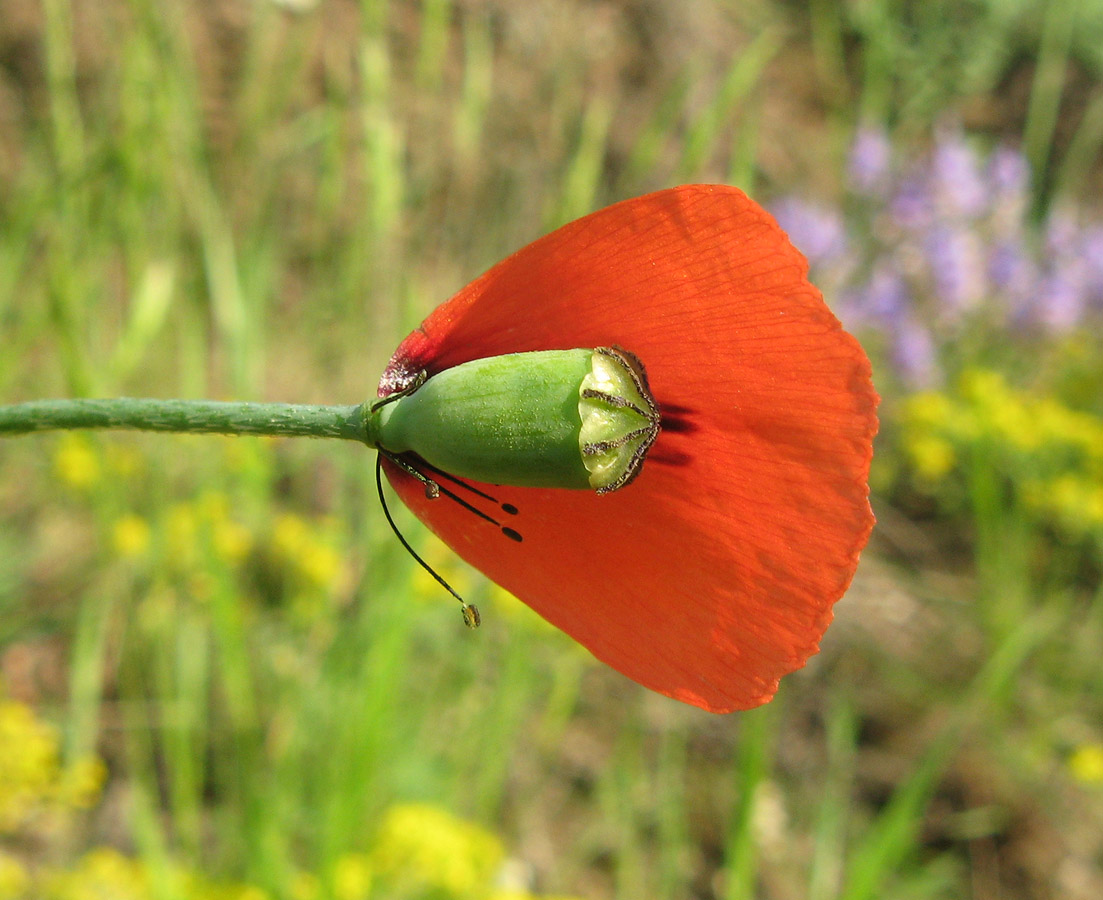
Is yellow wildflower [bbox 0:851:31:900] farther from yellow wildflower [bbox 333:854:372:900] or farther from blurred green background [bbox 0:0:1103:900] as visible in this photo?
yellow wildflower [bbox 333:854:372:900]

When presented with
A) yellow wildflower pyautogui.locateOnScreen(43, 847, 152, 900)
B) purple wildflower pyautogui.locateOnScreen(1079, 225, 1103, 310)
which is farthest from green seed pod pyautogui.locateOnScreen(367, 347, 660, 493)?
purple wildflower pyautogui.locateOnScreen(1079, 225, 1103, 310)

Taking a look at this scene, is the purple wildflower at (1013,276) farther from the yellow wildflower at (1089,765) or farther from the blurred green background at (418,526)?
the yellow wildflower at (1089,765)

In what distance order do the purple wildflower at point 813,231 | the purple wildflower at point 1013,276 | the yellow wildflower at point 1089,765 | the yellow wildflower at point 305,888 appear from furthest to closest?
the purple wildflower at point 1013,276
the purple wildflower at point 813,231
the yellow wildflower at point 1089,765
the yellow wildflower at point 305,888

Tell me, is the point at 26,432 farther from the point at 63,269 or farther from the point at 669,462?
the point at 63,269

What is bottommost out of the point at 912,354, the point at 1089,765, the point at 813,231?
the point at 1089,765

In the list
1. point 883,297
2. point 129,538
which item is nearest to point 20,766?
point 129,538

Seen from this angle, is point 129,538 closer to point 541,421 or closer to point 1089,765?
point 541,421

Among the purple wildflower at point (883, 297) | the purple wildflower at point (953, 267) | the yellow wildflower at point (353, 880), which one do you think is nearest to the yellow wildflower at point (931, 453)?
the purple wildflower at point (883, 297)

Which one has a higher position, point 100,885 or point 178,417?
point 178,417
